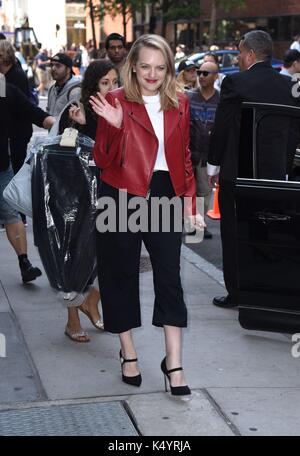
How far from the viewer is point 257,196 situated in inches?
201

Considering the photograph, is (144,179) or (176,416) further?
(144,179)

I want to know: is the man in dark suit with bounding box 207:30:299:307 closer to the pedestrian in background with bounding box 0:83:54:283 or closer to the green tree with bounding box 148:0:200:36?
the pedestrian in background with bounding box 0:83:54:283

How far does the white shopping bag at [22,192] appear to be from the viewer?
538cm

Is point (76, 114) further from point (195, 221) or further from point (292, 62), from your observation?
point (292, 62)

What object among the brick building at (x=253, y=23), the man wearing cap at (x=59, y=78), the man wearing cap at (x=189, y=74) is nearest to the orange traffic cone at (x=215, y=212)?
the man wearing cap at (x=189, y=74)

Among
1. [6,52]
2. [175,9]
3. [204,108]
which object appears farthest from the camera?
[175,9]

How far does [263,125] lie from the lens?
5.41 metres

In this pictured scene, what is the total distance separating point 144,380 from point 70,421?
0.71 meters

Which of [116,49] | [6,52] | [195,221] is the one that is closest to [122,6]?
[116,49]

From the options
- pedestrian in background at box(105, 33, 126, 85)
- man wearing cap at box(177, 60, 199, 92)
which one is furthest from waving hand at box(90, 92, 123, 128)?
man wearing cap at box(177, 60, 199, 92)

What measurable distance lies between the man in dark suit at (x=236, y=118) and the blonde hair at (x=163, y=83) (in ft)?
3.93

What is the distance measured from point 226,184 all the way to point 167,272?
164cm

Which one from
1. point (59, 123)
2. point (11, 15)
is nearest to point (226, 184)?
point (59, 123)

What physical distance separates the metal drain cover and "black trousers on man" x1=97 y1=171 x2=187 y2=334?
494mm
